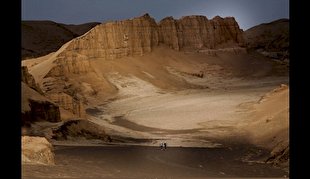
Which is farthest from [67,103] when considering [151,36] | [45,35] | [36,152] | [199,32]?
[45,35]

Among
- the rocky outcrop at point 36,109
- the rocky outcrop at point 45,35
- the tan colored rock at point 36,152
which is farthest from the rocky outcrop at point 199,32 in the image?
the tan colored rock at point 36,152

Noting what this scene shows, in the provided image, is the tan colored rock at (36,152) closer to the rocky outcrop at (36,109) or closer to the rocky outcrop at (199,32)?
the rocky outcrop at (36,109)

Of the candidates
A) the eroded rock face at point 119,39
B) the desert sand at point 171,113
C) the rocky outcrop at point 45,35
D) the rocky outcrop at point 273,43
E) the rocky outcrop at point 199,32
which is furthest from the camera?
the rocky outcrop at point 45,35

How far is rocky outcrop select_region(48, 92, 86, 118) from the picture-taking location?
26516 mm

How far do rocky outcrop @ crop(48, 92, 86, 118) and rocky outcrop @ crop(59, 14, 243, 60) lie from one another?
64.1ft

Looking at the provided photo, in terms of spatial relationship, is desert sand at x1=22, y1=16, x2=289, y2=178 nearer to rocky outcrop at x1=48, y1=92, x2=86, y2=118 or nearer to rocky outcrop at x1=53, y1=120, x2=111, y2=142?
rocky outcrop at x1=53, y1=120, x2=111, y2=142

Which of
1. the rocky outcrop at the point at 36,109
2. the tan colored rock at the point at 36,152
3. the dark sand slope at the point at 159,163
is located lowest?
the dark sand slope at the point at 159,163

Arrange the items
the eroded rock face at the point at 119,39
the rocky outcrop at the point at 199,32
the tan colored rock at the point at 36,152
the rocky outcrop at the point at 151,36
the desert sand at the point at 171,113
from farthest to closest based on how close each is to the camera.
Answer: the rocky outcrop at the point at 199,32, the rocky outcrop at the point at 151,36, the eroded rock face at the point at 119,39, the desert sand at the point at 171,113, the tan colored rock at the point at 36,152

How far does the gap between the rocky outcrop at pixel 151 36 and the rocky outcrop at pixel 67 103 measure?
19.5 m

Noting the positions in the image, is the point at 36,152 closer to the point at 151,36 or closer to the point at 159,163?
the point at 159,163

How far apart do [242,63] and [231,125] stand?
1291 inches

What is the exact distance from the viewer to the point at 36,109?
19.4 meters

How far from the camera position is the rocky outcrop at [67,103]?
2652 cm

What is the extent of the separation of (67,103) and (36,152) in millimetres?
16076
